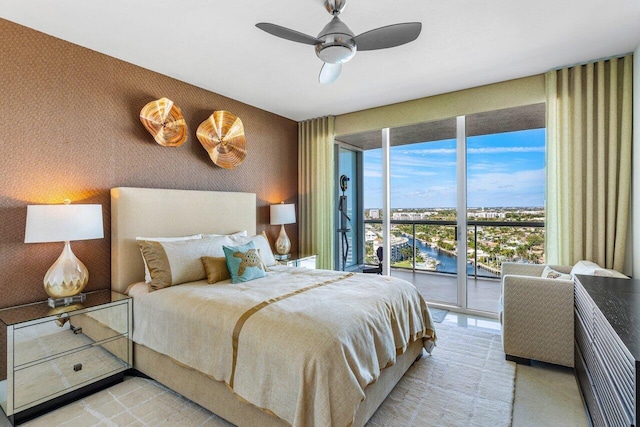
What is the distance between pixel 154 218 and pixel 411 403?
261cm

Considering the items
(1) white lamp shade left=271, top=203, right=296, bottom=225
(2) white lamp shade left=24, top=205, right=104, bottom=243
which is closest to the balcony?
(1) white lamp shade left=271, top=203, right=296, bottom=225

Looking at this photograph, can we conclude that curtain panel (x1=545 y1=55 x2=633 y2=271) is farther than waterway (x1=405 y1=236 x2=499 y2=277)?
No

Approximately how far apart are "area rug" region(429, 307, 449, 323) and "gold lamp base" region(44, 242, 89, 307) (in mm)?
3361

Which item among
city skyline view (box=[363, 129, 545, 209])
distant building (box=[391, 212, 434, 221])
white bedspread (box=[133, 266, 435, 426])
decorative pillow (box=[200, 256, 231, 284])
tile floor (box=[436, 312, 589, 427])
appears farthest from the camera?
distant building (box=[391, 212, 434, 221])

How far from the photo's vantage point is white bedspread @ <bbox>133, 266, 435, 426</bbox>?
4.76 feet

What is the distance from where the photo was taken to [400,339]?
82.5 inches

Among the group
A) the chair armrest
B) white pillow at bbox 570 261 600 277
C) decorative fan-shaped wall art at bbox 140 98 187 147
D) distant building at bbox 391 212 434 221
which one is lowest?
the chair armrest

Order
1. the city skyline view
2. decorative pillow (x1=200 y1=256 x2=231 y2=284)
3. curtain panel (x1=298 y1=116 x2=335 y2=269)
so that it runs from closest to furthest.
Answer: decorative pillow (x1=200 y1=256 x2=231 y2=284)
the city skyline view
curtain panel (x1=298 y1=116 x2=335 y2=269)

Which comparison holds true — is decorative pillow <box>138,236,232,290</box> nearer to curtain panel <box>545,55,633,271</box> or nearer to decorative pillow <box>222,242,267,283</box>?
decorative pillow <box>222,242,267,283</box>

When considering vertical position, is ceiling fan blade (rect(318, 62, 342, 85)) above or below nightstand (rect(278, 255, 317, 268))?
above

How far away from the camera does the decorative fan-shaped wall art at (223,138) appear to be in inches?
139

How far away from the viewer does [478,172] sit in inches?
152

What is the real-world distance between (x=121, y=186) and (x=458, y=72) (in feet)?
11.3

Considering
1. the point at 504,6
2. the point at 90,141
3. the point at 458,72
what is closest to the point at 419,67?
the point at 458,72
